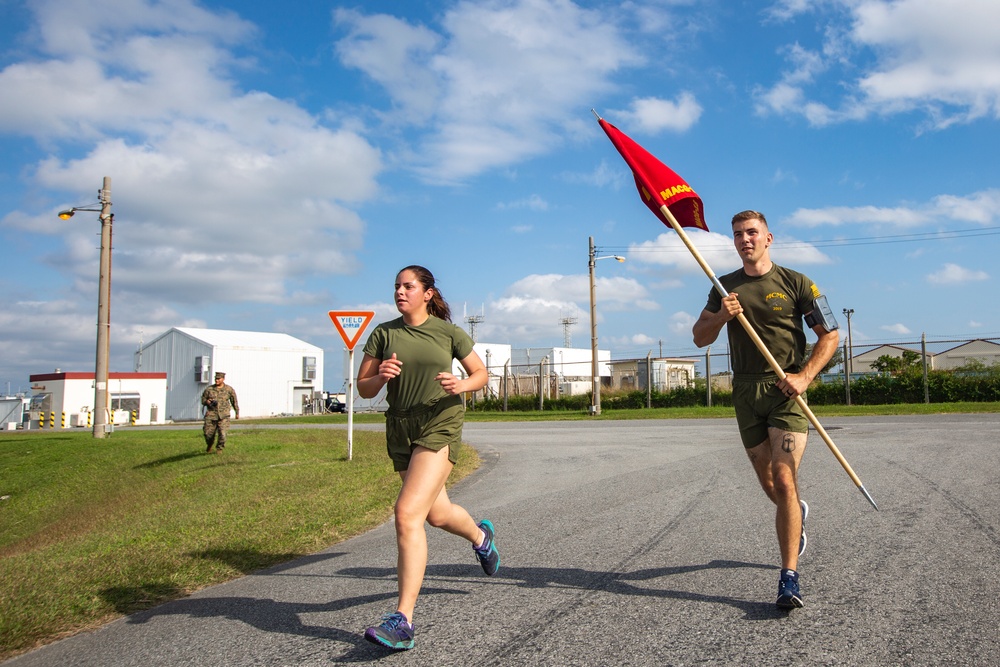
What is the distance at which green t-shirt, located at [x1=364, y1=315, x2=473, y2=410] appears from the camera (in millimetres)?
4191

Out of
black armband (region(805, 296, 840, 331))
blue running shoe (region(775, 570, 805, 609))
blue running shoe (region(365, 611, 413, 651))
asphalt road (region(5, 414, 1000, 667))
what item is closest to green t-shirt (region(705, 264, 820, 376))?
black armband (region(805, 296, 840, 331))

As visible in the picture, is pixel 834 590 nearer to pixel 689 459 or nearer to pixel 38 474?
pixel 689 459

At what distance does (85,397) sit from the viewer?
54.9 m

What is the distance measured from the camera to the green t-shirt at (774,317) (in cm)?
436

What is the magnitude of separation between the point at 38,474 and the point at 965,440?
60.3 ft

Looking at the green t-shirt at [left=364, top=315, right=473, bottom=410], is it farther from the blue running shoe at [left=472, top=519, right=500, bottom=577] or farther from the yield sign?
the yield sign

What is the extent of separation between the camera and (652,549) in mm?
5383

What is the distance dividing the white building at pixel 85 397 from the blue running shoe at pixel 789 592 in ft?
177

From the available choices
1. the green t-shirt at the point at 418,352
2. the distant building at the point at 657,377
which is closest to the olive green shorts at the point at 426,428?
the green t-shirt at the point at 418,352

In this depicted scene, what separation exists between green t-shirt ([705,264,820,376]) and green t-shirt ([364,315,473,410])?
1.51m

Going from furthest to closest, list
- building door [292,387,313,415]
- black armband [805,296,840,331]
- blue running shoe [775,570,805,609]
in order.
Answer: building door [292,387,313,415] → black armband [805,296,840,331] → blue running shoe [775,570,805,609]

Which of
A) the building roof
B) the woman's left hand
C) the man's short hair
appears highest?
the building roof

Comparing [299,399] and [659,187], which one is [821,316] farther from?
[299,399]

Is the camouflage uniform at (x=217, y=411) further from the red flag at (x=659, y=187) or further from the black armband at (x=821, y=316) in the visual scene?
the black armband at (x=821, y=316)
